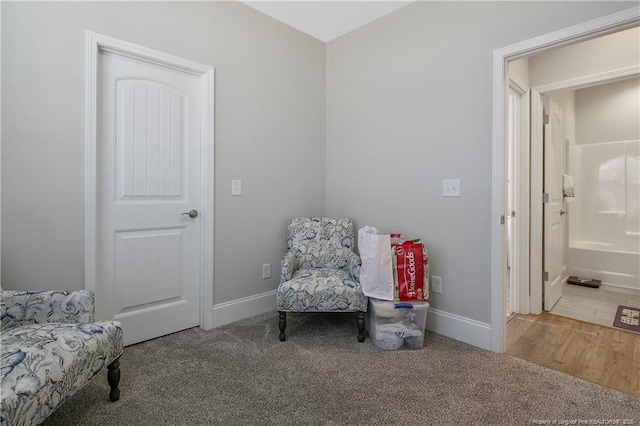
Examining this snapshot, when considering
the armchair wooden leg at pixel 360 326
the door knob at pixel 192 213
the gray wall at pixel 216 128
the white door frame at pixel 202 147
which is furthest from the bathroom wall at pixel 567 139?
the door knob at pixel 192 213

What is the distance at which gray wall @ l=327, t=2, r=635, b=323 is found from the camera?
2.13 m

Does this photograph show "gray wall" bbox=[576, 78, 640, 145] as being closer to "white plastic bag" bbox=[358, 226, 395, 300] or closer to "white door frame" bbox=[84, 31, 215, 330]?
"white plastic bag" bbox=[358, 226, 395, 300]

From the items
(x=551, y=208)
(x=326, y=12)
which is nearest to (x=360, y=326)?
(x=551, y=208)

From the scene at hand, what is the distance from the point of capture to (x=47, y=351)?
46.8 inches

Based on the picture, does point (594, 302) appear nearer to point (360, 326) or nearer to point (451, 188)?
point (451, 188)

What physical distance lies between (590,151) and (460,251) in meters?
3.45

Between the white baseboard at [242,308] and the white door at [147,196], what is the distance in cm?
18

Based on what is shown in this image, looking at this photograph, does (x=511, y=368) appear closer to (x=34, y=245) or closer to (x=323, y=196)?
(x=323, y=196)

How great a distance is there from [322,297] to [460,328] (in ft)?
3.45

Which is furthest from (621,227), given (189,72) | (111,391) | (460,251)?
(111,391)

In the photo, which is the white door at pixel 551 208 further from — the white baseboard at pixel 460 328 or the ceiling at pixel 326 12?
the ceiling at pixel 326 12

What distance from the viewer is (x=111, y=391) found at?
156 cm

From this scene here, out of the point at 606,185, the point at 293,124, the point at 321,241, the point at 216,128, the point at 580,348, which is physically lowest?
the point at 580,348

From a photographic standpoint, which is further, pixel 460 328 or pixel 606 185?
pixel 606 185
